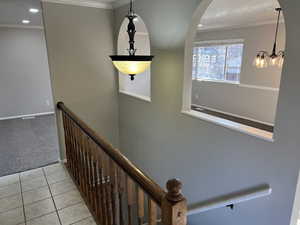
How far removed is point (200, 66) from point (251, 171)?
6.17m

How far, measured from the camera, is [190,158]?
2.70 m

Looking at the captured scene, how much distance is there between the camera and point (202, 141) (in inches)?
96.5

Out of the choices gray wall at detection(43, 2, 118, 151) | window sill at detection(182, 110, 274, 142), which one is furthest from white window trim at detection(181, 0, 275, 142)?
gray wall at detection(43, 2, 118, 151)

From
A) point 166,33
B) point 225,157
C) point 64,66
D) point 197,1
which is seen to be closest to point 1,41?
point 64,66

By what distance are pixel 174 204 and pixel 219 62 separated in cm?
680

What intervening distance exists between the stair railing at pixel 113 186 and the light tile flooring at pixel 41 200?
0.40 feet

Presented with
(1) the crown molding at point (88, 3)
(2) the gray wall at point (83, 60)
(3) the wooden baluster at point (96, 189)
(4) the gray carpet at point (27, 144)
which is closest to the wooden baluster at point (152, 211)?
(3) the wooden baluster at point (96, 189)

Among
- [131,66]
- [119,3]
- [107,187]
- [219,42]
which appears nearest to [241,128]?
[131,66]

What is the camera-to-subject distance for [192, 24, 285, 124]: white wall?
17.7ft

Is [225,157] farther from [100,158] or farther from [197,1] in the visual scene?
[197,1]

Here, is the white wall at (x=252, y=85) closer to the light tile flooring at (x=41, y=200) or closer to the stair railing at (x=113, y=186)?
the stair railing at (x=113, y=186)

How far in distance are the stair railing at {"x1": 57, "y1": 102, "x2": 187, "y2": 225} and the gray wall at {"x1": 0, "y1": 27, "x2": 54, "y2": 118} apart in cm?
440

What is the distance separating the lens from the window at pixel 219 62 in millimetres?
6387

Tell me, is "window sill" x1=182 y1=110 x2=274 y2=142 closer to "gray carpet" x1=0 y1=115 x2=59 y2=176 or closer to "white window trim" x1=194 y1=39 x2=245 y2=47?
"gray carpet" x1=0 y1=115 x2=59 y2=176
